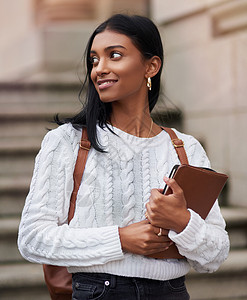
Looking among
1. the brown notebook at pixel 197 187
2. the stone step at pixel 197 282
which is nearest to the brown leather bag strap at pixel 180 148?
the brown notebook at pixel 197 187

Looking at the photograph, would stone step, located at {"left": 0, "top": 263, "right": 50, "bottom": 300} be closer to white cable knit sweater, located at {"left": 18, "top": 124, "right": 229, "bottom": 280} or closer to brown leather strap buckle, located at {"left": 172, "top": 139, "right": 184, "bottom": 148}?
white cable knit sweater, located at {"left": 18, "top": 124, "right": 229, "bottom": 280}

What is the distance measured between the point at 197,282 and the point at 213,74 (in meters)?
1.76

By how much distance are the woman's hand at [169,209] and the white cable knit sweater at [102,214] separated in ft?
0.11

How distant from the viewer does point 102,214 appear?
6.65ft

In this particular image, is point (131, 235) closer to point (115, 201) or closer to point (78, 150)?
point (115, 201)

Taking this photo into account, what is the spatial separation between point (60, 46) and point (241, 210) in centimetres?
348

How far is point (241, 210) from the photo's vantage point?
14.1 feet

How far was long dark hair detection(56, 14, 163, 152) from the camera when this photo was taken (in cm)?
209

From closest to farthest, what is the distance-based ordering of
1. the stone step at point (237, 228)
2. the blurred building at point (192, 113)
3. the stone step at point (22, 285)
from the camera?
the stone step at point (22, 285)
the blurred building at point (192, 113)
the stone step at point (237, 228)

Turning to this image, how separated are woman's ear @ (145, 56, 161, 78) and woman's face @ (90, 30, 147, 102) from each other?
0.09m

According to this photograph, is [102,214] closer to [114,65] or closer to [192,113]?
[114,65]

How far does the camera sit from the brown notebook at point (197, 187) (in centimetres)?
192

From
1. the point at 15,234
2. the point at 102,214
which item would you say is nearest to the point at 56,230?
the point at 102,214

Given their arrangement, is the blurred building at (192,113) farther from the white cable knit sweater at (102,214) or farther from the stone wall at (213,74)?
the white cable knit sweater at (102,214)
